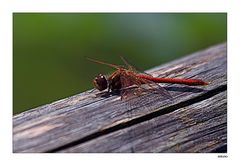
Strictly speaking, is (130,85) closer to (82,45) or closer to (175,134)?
(175,134)

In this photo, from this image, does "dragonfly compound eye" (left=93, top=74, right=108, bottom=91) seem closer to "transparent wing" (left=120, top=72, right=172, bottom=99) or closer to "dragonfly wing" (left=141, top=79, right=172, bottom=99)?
"transparent wing" (left=120, top=72, right=172, bottom=99)

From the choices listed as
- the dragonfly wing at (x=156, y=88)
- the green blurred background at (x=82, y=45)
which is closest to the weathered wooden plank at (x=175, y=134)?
the dragonfly wing at (x=156, y=88)

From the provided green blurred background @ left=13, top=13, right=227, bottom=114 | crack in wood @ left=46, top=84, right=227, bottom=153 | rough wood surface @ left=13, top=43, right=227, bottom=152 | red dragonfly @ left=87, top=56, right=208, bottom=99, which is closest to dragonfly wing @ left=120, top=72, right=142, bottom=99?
red dragonfly @ left=87, top=56, right=208, bottom=99

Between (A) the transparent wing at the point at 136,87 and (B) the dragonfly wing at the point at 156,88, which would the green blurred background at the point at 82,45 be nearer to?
(A) the transparent wing at the point at 136,87
